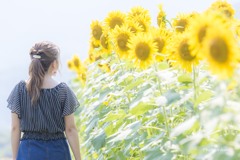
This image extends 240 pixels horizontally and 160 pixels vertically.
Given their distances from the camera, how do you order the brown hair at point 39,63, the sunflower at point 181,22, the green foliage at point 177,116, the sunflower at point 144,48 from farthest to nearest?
the brown hair at point 39,63
the sunflower at point 181,22
the sunflower at point 144,48
the green foliage at point 177,116

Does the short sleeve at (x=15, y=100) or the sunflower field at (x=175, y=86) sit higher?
the sunflower field at (x=175, y=86)

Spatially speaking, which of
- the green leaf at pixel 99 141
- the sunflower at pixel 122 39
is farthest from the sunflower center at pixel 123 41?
the green leaf at pixel 99 141

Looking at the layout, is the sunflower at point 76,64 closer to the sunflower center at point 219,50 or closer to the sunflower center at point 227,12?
the sunflower center at point 227,12

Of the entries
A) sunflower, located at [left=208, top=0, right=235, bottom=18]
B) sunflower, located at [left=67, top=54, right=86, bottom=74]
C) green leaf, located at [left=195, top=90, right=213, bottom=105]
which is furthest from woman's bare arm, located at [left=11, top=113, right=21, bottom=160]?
sunflower, located at [left=67, top=54, right=86, bottom=74]

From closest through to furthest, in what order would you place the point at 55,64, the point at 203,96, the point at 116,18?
1. the point at 203,96
2. the point at 116,18
3. the point at 55,64

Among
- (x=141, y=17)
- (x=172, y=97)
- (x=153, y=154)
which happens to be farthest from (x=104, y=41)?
(x=172, y=97)

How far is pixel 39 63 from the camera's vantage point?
13.9ft

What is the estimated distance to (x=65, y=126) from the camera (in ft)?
14.4

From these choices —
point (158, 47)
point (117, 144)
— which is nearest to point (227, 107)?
point (158, 47)

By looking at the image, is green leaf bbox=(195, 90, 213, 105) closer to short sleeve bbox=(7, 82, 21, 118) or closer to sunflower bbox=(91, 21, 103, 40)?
sunflower bbox=(91, 21, 103, 40)

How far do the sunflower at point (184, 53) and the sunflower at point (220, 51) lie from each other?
718 millimetres

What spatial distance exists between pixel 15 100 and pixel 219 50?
2733 millimetres

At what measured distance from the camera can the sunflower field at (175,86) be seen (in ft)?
5.75

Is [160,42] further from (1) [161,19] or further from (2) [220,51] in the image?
(2) [220,51]
